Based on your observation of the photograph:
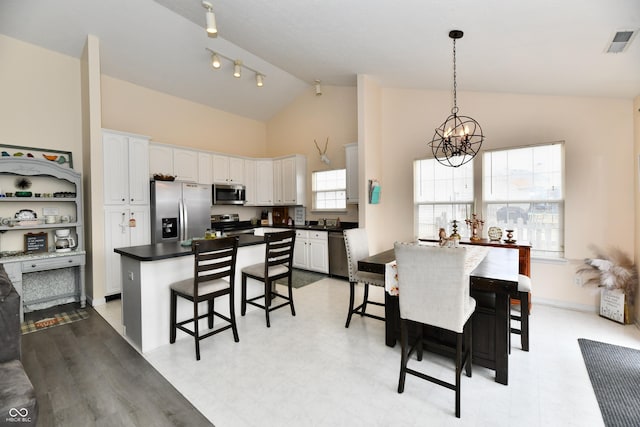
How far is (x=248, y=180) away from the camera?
6.14 metres

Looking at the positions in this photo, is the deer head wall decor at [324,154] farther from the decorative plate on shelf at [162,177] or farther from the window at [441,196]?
the decorative plate on shelf at [162,177]

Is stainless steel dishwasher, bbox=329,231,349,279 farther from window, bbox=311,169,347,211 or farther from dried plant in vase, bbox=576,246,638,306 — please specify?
dried plant in vase, bbox=576,246,638,306

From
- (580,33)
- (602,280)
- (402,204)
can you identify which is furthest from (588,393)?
(402,204)

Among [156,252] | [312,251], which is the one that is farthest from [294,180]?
[156,252]

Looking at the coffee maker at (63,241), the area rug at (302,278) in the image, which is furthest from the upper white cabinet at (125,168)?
the area rug at (302,278)

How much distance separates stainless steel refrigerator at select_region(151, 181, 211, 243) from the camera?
4.42 metres

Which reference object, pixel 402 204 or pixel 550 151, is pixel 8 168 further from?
pixel 550 151

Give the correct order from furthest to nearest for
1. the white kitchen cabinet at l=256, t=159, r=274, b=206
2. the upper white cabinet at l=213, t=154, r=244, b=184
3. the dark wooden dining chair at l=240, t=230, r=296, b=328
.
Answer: the white kitchen cabinet at l=256, t=159, r=274, b=206
the upper white cabinet at l=213, t=154, r=244, b=184
the dark wooden dining chair at l=240, t=230, r=296, b=328

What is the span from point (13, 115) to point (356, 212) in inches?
199

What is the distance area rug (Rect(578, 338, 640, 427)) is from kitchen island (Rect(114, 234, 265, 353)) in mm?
3342

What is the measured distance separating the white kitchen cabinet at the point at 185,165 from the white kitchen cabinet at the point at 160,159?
82 millimetres

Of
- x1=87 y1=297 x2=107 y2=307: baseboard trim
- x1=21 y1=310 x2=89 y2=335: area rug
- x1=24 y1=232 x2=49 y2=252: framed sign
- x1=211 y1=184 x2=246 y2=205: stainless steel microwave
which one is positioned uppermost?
x1=211 y1=184 x2=246 y2=205: stainless steel microwave

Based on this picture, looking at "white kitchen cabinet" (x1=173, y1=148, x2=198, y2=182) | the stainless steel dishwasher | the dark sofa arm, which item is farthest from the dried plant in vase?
"white kitchen cabinet" (x1=173, y1=148, x2=198, y2=182)

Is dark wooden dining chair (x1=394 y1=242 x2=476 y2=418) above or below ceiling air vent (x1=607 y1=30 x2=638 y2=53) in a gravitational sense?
below
